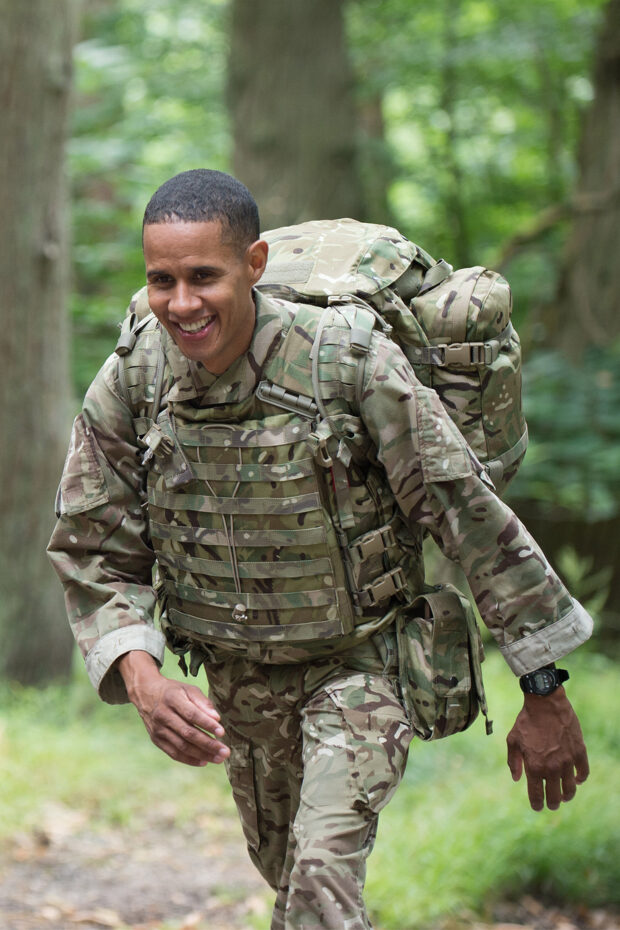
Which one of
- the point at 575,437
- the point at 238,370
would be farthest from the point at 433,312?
the point at 575,437

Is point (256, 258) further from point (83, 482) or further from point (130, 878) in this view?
point (130, 878)

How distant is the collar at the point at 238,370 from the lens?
2740mm

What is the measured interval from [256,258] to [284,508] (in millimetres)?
595

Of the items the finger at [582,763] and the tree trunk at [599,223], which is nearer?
the finger at [582,763]

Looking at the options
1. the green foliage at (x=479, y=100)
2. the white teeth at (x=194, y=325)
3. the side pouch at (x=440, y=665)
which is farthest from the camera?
the green foliage at (x=479, y=100)

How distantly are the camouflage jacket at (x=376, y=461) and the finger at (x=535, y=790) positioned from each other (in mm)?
256

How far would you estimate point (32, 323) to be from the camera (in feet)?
23.7

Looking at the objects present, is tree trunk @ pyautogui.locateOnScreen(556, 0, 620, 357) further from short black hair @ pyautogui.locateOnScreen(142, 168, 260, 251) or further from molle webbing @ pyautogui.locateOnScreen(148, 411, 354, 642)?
short black hair @ pyautogui.locateOnScreen(142, 168, 260, 251)

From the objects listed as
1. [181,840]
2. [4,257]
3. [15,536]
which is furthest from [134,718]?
[4,257]

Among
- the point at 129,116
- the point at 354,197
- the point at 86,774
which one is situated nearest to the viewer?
the point at 86,774

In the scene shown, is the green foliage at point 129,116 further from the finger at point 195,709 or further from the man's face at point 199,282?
the finger at point 195,709

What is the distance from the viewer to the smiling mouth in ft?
8.54

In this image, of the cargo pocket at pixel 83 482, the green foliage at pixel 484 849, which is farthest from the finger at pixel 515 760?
the green foliage at pixel 484 849

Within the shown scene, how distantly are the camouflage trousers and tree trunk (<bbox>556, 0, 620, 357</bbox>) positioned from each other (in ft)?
20.6
